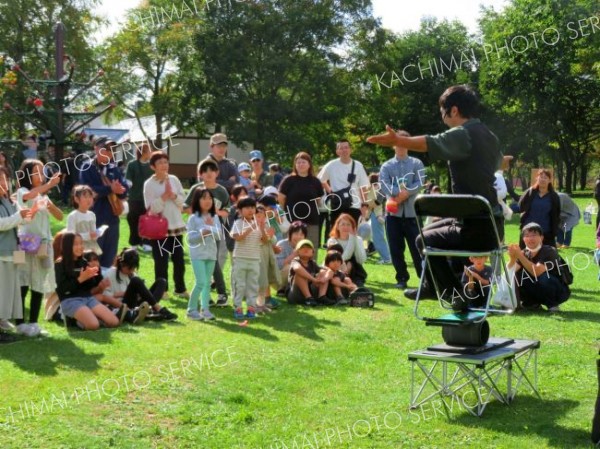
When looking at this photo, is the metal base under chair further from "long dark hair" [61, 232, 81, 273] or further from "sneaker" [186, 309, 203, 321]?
"long dark hair" [61, 232, 81, 273]

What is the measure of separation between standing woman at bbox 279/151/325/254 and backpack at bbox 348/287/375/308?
139cm

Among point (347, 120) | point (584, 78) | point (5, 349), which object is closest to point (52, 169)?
point (5, 349)

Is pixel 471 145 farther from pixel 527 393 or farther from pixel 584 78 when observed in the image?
pixel 584 78

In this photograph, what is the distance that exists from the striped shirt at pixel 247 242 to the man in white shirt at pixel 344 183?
10.5ft

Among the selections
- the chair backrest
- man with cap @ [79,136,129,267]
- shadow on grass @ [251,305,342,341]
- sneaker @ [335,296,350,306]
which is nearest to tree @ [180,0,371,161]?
man with cap @ [79,136,129,267]

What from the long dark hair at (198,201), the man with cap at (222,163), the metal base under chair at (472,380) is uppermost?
the man with cap at (222,163)

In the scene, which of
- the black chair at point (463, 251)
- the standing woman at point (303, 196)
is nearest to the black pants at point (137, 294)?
the standing woman at point (303, 196)

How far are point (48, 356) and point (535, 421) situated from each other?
4517 millimetres

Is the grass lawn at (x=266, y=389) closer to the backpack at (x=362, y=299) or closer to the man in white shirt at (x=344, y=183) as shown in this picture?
the backpack at (x=362, y=299)

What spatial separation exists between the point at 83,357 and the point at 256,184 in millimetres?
8187

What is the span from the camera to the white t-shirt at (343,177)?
1476 cm

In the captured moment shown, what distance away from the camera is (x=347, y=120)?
5394 centimetres

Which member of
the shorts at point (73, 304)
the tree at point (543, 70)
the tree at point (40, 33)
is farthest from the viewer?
the tree at point (543, 70)

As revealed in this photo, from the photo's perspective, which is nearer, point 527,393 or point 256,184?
point 527,393
